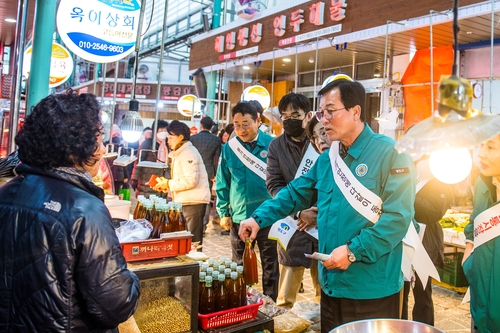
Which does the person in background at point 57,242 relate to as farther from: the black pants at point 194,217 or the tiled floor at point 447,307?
the tiled floor at point 447,307

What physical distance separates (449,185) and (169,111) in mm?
20753

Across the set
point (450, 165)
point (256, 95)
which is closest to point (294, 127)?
point (450, 165)

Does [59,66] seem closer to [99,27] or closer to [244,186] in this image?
[99,27]

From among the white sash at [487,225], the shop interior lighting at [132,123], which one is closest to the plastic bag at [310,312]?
the white sash at [487,225]

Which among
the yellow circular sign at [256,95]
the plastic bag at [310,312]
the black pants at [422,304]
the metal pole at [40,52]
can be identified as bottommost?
the plastic bag at [310,312]

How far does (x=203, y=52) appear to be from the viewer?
14203 mm

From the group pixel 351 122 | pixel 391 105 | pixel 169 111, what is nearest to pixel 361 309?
pixel 351 122

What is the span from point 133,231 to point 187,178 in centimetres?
295

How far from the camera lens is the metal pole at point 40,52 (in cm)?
406

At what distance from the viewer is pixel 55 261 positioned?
1.62 meters

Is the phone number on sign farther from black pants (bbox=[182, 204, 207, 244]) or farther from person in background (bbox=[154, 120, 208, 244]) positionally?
black pants (bbox=[182, 204, 207, 244])

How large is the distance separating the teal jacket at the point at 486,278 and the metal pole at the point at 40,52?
3.97 metres

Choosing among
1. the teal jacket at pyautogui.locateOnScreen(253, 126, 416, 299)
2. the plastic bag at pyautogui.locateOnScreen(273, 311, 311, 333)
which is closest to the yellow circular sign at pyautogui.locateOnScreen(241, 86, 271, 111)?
the plastic bag at pyautogui.locateOnScreen(273, 311, 311, 333)

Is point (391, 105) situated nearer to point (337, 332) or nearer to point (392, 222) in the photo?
point (392, 222)
